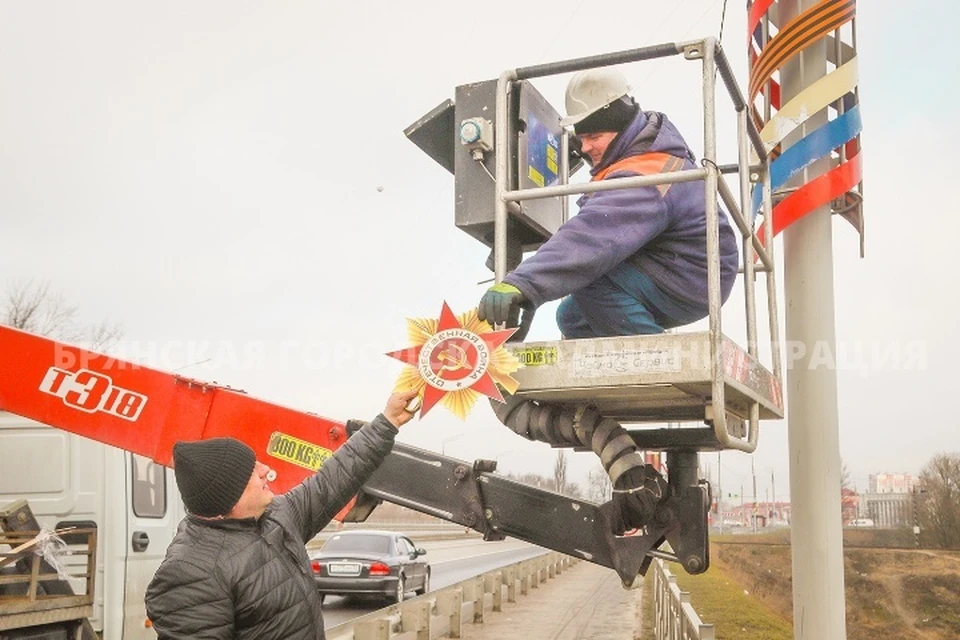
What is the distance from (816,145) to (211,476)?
3291 millimetres

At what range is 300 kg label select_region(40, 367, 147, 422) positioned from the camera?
4.73 metres

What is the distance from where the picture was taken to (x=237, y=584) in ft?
10.2

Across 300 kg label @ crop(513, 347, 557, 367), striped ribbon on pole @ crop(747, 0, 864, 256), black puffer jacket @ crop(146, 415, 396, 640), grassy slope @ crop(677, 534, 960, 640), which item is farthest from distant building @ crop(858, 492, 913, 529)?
black puffer jacket @ crop(146, 415, 396, 640)

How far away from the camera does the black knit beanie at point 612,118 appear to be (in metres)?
4.09

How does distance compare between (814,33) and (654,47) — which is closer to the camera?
(654,47)

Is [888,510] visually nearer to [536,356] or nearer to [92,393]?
[92,393]

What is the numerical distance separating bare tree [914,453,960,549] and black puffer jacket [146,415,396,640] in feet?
182

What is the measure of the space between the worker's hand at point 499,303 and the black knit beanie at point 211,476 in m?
0.97

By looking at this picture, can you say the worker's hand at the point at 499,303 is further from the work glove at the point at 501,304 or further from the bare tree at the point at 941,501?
the bare tree at the point at 941,501

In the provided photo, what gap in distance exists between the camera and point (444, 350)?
3.56 metres

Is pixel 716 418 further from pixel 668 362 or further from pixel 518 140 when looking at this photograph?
pixel 518 140

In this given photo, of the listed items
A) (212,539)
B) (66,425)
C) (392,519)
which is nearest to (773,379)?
(212,539)

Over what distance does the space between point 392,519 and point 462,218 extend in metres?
84.1

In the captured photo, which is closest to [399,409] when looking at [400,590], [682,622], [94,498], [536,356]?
[536,356]
